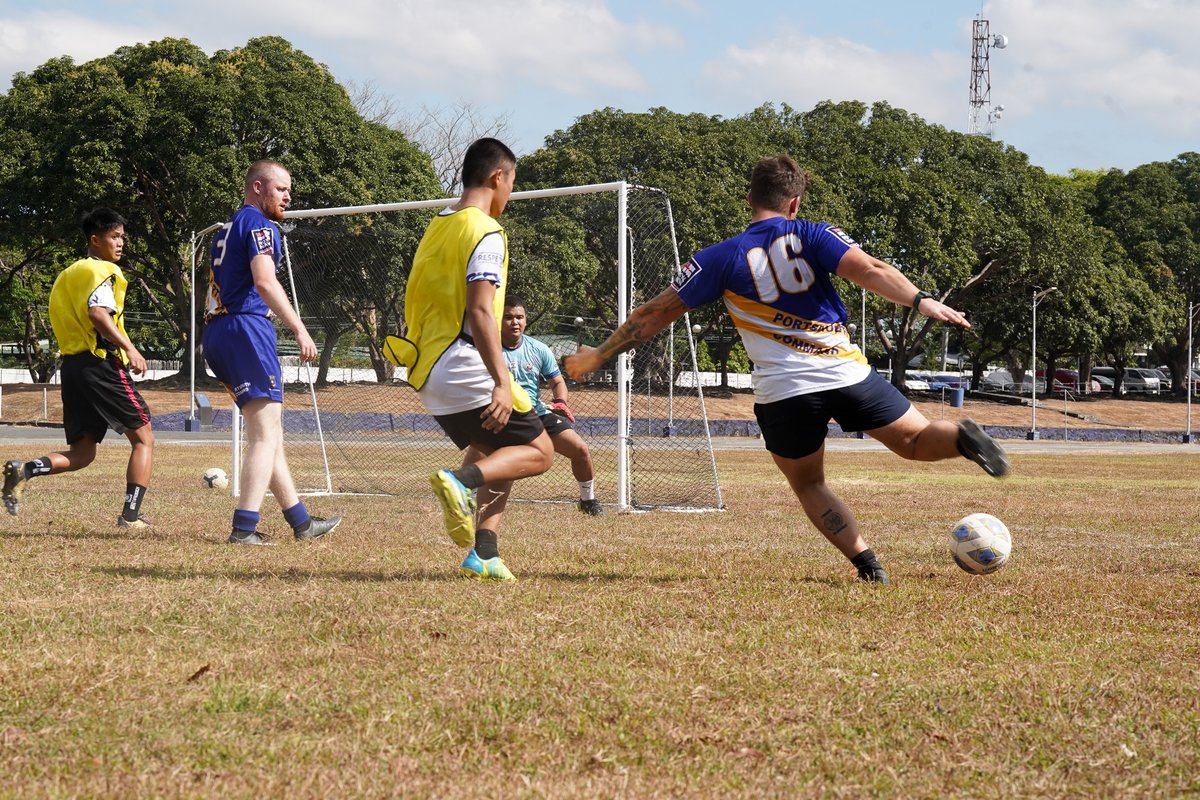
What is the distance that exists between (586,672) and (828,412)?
7.44 feet

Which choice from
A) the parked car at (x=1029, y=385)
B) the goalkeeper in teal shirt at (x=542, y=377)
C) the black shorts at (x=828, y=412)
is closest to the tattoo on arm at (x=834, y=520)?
the black shorts at (x=828, y=412)

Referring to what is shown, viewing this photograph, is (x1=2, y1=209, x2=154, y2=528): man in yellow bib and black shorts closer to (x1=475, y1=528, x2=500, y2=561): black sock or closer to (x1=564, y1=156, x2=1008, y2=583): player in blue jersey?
(x1=475, y1=528, x2=500, y2=561): black sock

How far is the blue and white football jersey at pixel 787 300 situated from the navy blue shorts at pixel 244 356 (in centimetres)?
267

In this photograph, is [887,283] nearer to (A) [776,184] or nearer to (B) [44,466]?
(A) [776,184]

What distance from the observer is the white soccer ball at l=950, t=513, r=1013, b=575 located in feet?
20.1

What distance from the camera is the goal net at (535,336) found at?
446 inches

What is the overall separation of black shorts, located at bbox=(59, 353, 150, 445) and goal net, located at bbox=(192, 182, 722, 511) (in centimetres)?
330

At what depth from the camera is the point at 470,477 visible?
5.38m

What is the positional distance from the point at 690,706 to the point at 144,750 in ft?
4.62

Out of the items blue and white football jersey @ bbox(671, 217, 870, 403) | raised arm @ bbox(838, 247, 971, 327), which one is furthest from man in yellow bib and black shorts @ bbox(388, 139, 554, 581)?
raised arm @ bbox(838, 247, 971, 327)

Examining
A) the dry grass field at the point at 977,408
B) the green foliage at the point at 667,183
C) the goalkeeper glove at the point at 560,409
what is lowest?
the dry grass field at the point at 977,408

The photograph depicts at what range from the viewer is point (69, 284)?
7910 millimetres

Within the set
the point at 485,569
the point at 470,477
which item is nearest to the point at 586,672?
the point at 470,477

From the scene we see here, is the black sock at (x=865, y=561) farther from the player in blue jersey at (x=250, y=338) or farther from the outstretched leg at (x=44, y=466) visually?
the outstretched leg at (x=44, y=466)
